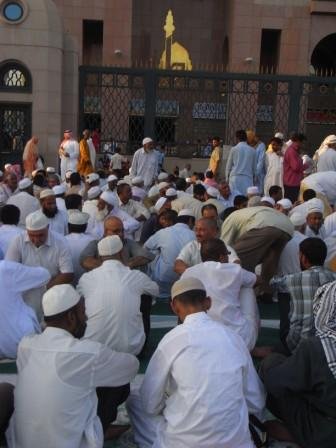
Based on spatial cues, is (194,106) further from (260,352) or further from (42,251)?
(260,352)

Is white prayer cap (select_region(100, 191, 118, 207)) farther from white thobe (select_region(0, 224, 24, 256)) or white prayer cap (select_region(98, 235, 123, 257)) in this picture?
white prayer cap (select_region(98, 235, 123, 257))

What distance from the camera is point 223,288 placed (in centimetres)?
460

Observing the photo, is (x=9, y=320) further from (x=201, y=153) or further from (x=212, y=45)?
(x=212, y=45)

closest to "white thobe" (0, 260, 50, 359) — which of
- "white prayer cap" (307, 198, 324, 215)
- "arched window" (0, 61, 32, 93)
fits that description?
"white prayer cap" (307, 198, 324, 215)

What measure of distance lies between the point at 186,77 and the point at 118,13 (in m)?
9.84

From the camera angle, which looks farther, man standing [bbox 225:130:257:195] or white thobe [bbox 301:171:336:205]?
man standing [bbox 225:130:257:195]

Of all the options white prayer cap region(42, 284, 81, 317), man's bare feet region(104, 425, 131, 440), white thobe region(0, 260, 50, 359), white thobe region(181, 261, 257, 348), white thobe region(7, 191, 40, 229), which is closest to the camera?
white prayer cap region(42, 284, 81, 317)

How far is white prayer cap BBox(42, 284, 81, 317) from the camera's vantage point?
333 cm

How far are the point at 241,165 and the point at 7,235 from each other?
6241 millimetres

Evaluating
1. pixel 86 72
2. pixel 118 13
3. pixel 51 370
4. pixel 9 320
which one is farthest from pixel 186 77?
pixel 51 370

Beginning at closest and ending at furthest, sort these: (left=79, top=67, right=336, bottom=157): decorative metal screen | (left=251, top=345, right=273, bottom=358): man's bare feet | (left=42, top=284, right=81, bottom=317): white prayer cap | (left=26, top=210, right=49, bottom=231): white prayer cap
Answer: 1. (left=42, top=284, right=81, bottom=317): white prayer cap
2. (left=251, top=345, right=273, bottom=358): man's bare feet
3. (left=26, top=210, right=49, bottom=231): white prayer cap
4. (left=79, top=67, right=336, bottom=157): decorative metal screen

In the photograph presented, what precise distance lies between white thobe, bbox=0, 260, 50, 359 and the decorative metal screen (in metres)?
12.3

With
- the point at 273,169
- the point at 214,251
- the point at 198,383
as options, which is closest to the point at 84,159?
the point at 273,169

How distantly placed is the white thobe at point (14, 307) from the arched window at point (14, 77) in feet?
38.6
